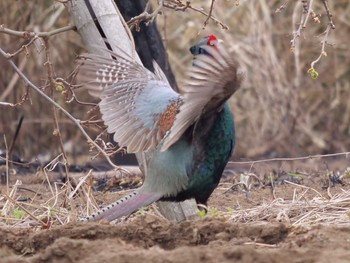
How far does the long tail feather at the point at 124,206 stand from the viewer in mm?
5141

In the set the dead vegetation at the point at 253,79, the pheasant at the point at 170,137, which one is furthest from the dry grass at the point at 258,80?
the pheasant at the point at 170,137

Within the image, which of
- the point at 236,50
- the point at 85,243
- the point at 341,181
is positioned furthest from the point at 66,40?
the point at 85,243

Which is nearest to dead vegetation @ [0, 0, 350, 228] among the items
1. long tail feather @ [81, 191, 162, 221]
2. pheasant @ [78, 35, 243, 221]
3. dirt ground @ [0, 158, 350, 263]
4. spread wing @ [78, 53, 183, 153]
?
spread wing @ [78, 53, 183, 153]

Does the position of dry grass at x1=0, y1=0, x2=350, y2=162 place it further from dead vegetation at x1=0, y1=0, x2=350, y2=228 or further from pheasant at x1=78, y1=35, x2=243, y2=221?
pheasant at x1=78, y1=35, x2=243, y2=221

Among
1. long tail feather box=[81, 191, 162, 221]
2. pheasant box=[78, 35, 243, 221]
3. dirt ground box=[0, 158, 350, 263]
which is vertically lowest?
long tail feather box=[81, 191, 162, 221]

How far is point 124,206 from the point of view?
521 cm

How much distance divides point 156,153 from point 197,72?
2.75 ft

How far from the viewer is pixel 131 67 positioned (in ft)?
19.6

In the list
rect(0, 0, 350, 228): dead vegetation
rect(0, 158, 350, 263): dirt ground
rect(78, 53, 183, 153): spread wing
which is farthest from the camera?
rect(0, 0, 350, 228): dead vegetation

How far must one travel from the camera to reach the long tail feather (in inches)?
202

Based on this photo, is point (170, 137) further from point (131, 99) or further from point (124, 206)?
point (131, 99)

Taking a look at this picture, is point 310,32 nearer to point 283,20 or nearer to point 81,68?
point 283,20

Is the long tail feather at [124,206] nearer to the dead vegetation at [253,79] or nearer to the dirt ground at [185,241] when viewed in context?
the dirt ground at [185,241]

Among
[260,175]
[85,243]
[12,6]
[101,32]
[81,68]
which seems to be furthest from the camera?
[12,6]
